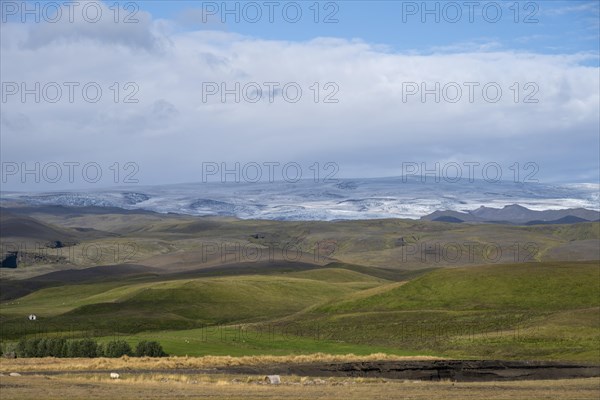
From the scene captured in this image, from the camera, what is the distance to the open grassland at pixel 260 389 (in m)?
35.5

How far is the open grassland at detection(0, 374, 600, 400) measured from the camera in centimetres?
3550

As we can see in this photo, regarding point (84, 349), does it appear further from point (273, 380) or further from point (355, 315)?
point (355, 315)

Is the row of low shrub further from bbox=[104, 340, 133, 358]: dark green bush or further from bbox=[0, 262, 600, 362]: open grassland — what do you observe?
bbox=[0, 262, 600, 362]: open grassland

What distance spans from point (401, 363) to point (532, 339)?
832 inches

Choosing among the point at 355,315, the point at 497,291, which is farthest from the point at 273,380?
the point at 497,291

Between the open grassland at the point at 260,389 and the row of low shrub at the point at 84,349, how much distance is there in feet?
57.2

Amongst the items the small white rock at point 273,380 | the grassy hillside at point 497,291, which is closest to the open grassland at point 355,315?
the grassy hillside at point 497,291

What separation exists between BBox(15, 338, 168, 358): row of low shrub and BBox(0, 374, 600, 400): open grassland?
686 inches

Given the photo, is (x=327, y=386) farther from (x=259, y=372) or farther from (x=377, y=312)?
(x=377, y=312)

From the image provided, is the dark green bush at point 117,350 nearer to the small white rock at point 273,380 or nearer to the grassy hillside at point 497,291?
the small white rock at point 273,380

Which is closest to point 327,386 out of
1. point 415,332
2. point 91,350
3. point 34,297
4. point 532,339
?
point 91,350

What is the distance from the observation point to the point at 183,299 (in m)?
131

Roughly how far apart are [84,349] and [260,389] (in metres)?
28.7

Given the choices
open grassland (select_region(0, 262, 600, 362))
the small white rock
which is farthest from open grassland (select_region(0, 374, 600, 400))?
open grassland (select_region(0, 262, 600, 362))
